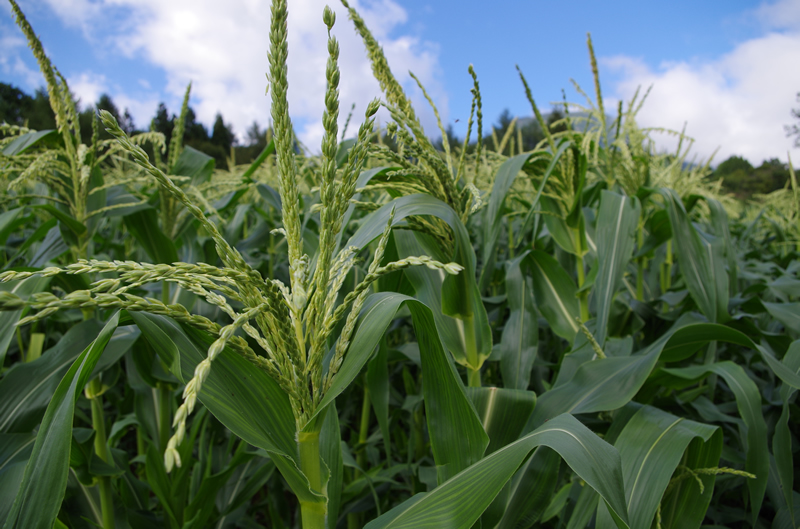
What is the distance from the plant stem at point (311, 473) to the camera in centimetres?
83

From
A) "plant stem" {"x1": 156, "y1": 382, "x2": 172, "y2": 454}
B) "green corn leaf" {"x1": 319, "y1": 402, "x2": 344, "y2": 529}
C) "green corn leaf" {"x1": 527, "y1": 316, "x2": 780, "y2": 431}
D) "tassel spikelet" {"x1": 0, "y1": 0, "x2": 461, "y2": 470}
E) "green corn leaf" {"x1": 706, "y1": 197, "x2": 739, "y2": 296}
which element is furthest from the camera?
"green corn leaf" {"x1": 706, "y1": 197, "x2": 739, "y2": 296}

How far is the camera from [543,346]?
2908 millimetres

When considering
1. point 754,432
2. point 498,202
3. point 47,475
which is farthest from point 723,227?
point 47,475

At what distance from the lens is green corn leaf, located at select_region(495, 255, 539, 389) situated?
1.67 m

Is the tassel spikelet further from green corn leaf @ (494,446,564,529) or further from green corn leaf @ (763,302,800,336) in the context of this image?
green corn leaf @ (763,302,800,336)

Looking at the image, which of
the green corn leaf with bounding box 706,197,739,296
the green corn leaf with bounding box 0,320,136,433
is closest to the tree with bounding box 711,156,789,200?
the green corn leaf with bounding box 706,197,739,296

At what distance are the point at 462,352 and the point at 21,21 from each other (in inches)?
73.5

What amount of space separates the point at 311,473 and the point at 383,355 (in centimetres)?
66

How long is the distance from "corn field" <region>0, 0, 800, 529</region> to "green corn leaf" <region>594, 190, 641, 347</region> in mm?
10

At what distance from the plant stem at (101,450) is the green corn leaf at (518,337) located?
150 centimetres

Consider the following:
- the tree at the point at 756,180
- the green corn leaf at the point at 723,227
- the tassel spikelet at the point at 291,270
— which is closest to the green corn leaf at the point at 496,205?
the tassel spikelet at the point at 291,270

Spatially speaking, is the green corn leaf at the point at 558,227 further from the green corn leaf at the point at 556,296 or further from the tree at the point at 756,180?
the tree at the point at 756,180

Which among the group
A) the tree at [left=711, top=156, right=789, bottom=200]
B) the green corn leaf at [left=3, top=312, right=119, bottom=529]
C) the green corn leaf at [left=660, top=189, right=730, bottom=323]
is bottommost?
the green corn leaf at [left=3, top=312, right=119, bottom=529]

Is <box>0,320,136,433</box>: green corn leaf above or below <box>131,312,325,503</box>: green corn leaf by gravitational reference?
below
